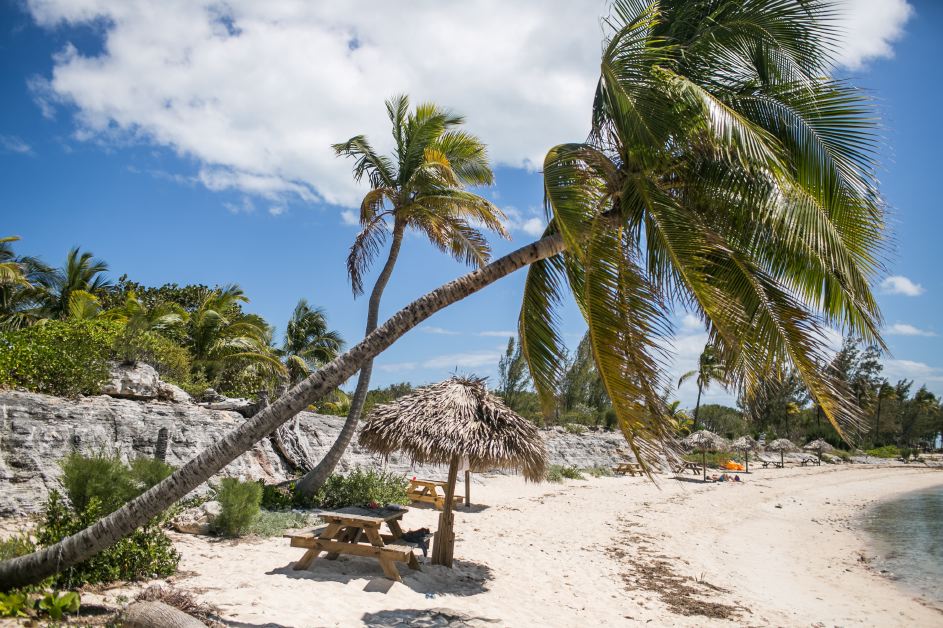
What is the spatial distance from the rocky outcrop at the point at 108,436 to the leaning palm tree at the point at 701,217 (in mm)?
4296

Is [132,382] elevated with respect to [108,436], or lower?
elevated

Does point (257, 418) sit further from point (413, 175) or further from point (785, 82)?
point (413, 175)

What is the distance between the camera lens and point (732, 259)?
203 inches

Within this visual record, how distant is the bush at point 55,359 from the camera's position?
9820mm

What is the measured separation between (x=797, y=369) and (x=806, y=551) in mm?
12132

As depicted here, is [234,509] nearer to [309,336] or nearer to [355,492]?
[355,492]

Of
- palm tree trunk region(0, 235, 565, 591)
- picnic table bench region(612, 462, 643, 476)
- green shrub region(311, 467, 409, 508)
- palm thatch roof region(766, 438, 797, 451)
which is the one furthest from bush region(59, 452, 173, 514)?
palm thatch roof region(766, 438, 797, 451)

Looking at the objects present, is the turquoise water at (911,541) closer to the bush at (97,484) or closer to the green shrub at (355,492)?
the green shrub at (355,492)

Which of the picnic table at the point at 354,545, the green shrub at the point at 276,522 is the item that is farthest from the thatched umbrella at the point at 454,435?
the green shrub at the point at 276,522

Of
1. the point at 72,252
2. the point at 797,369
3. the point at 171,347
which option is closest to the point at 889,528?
the point at 797,369

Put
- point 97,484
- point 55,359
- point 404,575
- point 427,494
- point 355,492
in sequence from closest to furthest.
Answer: point 97,484, point 404,575, point 55,359, point 355,492, point 427,494

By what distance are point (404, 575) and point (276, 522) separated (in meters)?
3.17

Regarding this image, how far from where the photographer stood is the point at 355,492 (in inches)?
473

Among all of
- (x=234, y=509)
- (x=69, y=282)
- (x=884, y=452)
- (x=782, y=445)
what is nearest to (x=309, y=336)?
(x=69, y=282)
